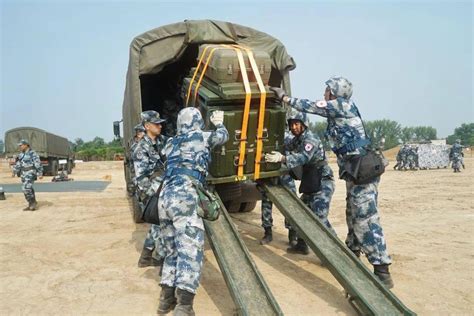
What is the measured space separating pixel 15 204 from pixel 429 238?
9.53m

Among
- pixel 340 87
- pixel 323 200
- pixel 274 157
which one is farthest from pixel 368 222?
pixel 340 87

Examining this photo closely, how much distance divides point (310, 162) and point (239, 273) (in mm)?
1968

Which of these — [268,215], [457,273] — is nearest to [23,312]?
[268,215]

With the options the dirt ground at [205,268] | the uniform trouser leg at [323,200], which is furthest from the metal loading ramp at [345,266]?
the uniform trouser leg at [323,200]

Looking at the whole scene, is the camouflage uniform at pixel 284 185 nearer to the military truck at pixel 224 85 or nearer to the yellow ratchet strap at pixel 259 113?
the military truck at pixel 224 85

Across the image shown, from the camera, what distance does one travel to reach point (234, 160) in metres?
4.91

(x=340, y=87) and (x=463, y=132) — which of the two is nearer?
(x=340, y=87)

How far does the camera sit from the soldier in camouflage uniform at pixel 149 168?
4.90 meters

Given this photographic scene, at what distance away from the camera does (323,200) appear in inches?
212

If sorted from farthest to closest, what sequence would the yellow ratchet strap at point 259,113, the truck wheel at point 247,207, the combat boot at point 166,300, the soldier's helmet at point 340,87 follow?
the truck wheel at point 247,207 < the yellow ratchet strap at point 259,113 < the soldier's helmet at point 340,87 < the combat boot at point 166,300

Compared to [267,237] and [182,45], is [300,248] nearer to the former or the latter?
[267,237]

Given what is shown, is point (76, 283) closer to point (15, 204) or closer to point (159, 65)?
point (159, 65)

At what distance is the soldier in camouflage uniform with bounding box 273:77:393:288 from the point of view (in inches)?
169

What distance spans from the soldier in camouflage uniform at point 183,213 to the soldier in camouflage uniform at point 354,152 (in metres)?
1.21
